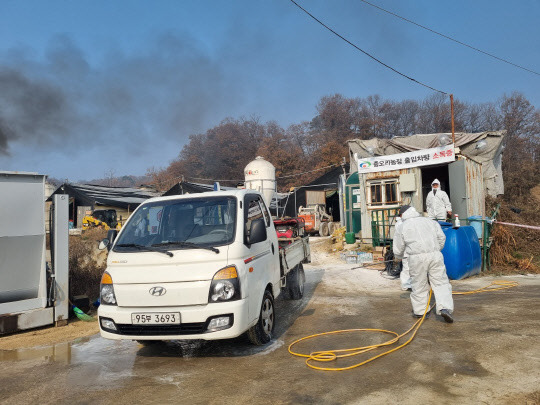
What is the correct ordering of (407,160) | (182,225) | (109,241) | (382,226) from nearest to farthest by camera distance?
(182,225), (109,241), (382,226), (407,160)

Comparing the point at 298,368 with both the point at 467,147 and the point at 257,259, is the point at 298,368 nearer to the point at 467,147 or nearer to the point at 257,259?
the point at 257,259

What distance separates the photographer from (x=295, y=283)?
730 cm

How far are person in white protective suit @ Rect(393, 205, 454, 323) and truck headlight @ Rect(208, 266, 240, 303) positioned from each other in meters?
2.85

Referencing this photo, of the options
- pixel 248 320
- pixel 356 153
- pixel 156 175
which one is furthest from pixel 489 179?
pixel 156 175

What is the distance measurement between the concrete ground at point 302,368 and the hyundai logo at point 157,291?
806mm

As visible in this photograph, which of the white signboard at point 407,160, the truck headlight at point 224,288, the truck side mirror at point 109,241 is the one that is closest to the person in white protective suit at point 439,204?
the white signboard at point 407,160

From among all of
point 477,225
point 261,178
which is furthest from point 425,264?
point 261,178

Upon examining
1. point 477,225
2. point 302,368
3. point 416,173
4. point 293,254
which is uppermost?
point 416,173

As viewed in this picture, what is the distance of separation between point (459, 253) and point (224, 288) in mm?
6346

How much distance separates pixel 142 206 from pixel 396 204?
32.9ft

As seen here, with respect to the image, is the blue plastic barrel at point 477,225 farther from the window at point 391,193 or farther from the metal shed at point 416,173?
the window at point 391,193

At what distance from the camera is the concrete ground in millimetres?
3400

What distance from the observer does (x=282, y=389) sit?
3.54 meters

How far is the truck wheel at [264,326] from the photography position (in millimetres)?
4586
